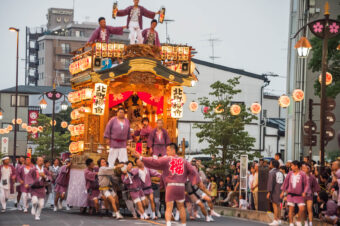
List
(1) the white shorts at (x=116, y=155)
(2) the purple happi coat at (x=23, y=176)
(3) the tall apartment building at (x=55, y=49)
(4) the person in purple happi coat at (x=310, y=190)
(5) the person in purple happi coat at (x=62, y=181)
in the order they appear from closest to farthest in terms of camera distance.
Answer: (4) the person in purple happi coat at (x=310, y=190), (2) the purple happi coat at (x=23, y=176), (1) the white shorts at (x=116, y=155), (5) the person in purple happi coat at (x=62, y=181), (3) the tall apartment building at (x=55, y=49)

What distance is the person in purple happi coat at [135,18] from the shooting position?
25547 mm

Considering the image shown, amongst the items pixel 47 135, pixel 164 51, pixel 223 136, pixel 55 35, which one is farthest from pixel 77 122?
pixel 55 35

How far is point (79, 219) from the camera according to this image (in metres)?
18.6

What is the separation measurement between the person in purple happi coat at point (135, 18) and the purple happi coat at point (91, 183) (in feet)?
23.5

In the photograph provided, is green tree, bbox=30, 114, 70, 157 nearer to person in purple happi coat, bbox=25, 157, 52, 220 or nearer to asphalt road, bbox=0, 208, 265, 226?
person in purple happi coat, bbox=25, 157, 52, 220

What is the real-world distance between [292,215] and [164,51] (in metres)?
9.43

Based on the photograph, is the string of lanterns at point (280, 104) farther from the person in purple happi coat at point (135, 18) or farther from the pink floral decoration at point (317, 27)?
the person in purple happi coat at point (135, 18)

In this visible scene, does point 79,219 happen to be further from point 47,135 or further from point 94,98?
point 47,135

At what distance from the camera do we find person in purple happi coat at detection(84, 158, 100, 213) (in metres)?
20.0

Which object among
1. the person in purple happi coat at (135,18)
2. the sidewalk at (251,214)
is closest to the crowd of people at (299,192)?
the sidewalk at (251,214)

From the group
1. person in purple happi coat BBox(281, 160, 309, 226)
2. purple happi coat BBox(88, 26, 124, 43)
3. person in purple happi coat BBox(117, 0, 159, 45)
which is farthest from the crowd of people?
purple happi coat BBox(88, 26, 124, 43)

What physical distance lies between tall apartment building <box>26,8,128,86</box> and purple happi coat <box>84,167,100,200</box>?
6922 centimetres

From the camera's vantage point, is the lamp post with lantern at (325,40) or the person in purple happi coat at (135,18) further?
the person in purple happi coat at (135,18)

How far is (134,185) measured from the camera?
1928 centimetres
